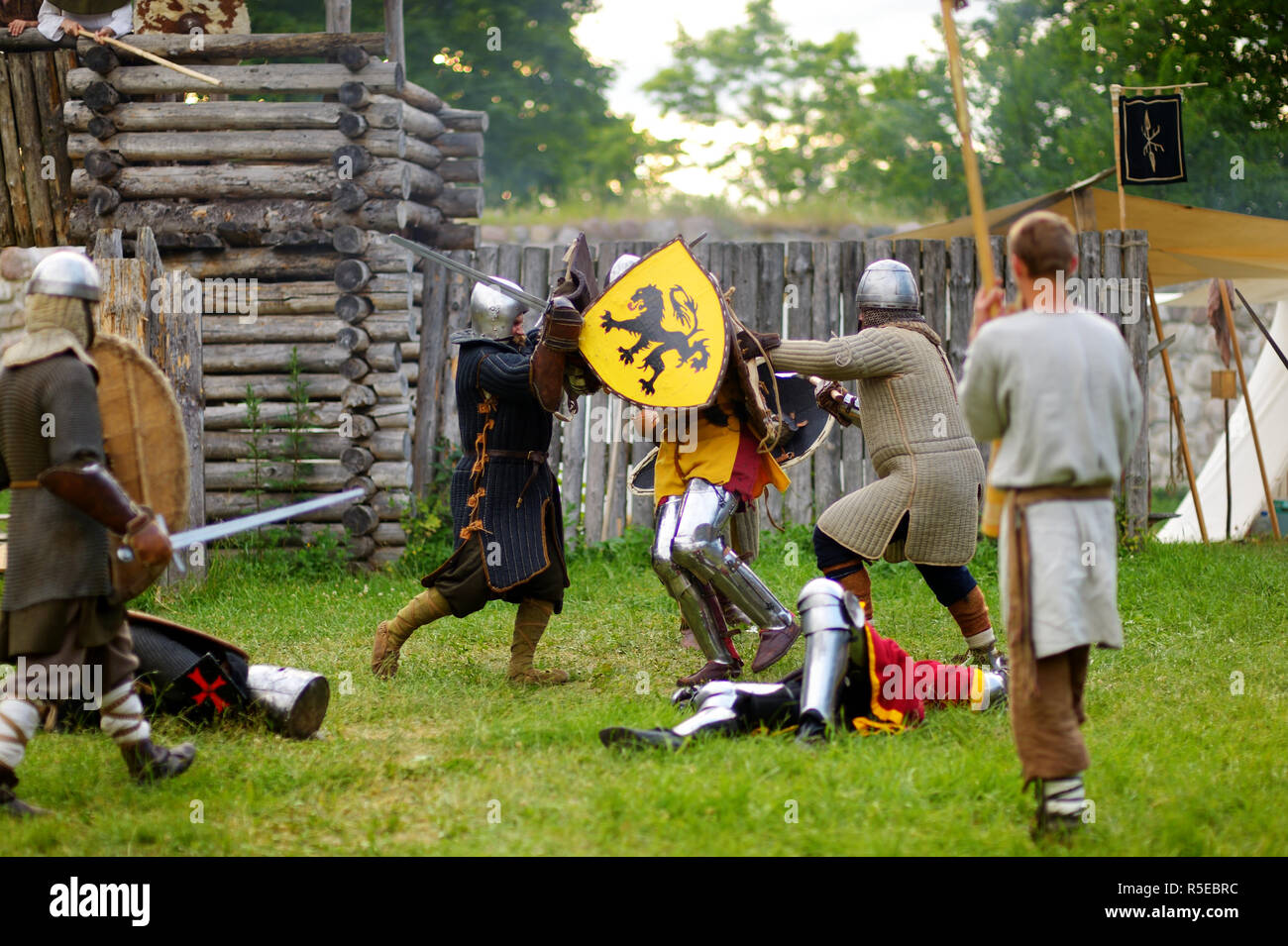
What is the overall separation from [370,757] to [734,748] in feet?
3.73

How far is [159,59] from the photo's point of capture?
292 inches

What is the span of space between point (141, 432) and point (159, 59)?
4.88 meters

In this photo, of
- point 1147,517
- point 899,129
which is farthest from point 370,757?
point 899,129

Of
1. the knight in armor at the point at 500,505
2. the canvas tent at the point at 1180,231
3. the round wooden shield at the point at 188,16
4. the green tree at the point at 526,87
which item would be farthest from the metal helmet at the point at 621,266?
the green tree at the point at 526,87

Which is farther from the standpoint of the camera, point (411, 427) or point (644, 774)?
point (411, 427)

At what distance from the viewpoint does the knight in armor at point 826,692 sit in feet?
12.4

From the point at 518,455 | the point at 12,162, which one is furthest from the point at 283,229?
the point at 518,455

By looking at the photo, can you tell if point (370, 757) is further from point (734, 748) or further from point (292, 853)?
point (734, 748)

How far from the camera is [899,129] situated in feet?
56.2

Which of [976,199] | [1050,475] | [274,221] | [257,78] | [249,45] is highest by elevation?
[249,45]

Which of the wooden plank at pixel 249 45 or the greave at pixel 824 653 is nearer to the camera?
the greave at pixel 824 653

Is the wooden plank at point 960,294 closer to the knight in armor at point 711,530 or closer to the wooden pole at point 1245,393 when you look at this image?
the wooden pole at point 1245,393

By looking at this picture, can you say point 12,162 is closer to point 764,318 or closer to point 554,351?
point 764,318

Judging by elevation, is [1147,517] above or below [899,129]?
A: below
